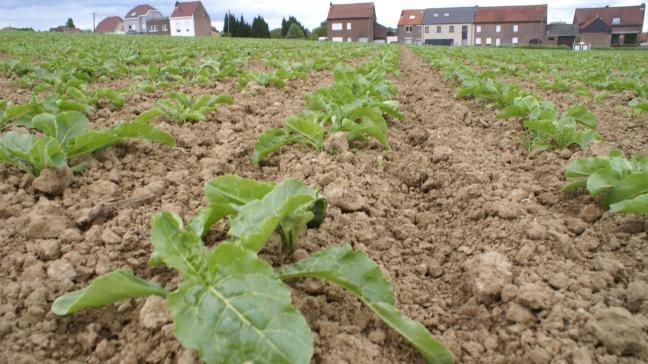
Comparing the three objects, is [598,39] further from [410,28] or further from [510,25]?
[410,28]

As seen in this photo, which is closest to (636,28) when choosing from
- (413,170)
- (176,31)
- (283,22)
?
(283,22)

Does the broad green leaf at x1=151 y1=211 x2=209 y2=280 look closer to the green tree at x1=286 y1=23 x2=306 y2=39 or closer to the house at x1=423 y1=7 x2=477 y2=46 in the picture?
the green tree at x1=286 y1=23 x2=306 y2=39

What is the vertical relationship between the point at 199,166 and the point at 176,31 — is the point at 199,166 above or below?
below

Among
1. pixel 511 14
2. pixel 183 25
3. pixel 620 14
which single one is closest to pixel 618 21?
pixel 620 14

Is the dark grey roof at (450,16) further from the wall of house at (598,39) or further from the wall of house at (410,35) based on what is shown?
the wall of house at (598,39)

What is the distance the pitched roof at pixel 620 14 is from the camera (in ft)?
223

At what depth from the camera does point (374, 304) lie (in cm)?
147

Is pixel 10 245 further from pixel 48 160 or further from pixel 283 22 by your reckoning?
pixel 283 22

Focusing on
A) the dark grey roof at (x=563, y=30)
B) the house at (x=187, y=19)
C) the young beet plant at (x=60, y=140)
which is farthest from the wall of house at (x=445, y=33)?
the young beet plant at (x=60, y=140)

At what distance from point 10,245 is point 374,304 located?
162 cm

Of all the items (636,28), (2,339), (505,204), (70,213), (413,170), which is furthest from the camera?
(636,28)

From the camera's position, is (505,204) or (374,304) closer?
(374,304)

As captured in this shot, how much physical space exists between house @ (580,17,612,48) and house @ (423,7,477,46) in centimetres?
1597

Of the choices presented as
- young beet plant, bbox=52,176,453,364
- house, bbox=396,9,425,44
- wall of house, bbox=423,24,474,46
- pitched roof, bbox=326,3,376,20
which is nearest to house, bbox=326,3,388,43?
pitched roof, bbox=326,3,376,20
